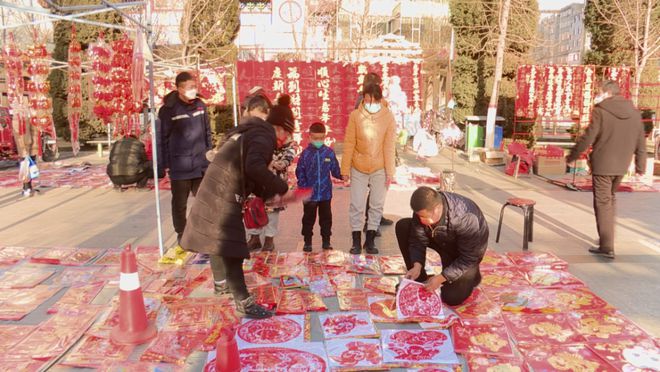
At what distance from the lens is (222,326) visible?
3.64 m

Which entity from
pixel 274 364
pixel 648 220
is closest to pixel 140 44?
pixel 274 364

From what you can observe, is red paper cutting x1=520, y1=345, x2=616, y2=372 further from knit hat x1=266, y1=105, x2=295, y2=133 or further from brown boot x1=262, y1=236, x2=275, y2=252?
brown boot x1=262, y1=236, x2=275, y2=252

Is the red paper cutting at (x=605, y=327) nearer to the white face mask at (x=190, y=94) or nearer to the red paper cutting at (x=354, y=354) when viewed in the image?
the red paper cutting at (x=354, y=354)

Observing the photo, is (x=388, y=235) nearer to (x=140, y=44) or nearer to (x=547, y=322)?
(x=547, y=322)

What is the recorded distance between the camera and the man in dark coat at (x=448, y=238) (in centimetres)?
330

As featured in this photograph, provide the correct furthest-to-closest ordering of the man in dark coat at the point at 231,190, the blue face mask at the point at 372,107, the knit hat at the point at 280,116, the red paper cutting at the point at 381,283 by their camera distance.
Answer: the blue face mask at the point at 372,107 → the knit hat at the point at 280,116 → the red paper cutting at the point at 381,283 → the man in dark coat at the point at 231,190

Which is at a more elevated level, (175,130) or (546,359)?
(175,130)

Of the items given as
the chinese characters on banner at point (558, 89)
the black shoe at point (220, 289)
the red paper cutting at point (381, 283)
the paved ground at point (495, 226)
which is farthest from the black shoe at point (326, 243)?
→ the chinese characters on banner at point (558, 89)

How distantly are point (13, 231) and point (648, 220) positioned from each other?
8473 mm

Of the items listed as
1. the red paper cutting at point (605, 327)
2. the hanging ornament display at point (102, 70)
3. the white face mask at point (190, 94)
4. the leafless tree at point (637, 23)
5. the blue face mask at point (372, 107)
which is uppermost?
the leafless tree at point (637, 23)

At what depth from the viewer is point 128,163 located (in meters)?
8.97

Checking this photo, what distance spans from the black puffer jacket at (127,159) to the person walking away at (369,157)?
5.22m

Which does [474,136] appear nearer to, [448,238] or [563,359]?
[448,238]

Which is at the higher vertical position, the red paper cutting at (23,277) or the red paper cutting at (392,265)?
the red paper cutting at (23,277)
